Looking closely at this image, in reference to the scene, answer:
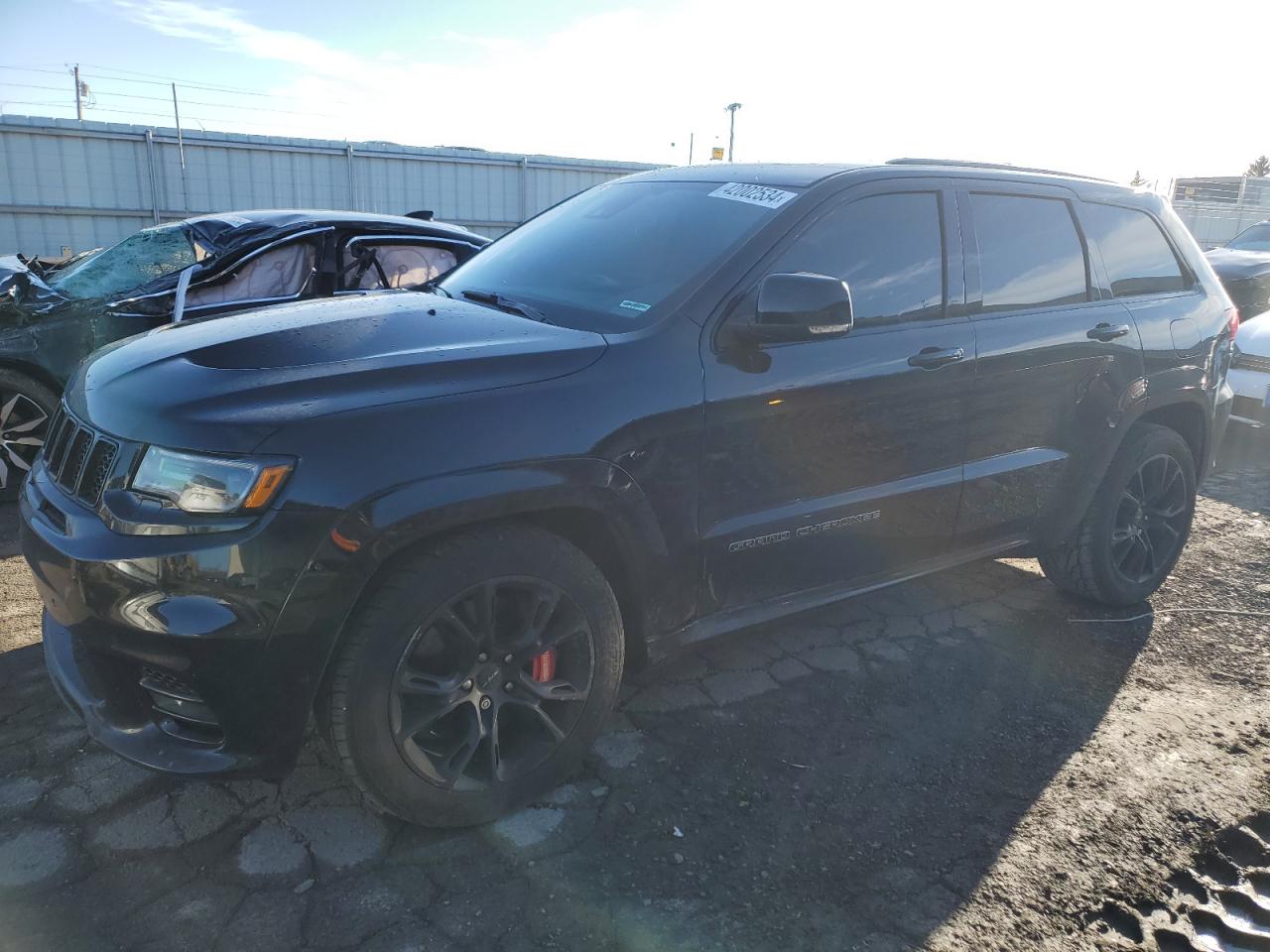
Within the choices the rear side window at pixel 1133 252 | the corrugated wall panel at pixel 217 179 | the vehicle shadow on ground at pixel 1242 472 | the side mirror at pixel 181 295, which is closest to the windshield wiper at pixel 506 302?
the rear side window at pixel 1133 252

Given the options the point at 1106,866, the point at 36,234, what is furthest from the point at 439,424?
the point at 36,234

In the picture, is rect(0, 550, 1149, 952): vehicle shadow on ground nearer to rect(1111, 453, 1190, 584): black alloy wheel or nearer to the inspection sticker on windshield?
rect(1111, 453, 1190, 584): black alloy wheel

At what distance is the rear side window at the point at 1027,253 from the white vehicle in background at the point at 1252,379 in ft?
13.8

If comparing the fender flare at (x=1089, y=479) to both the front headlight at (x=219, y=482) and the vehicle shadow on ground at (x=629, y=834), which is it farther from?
the front headlight at (x=219, y=482)

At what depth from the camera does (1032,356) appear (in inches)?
134

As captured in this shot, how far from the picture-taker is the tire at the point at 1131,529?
3.90 m

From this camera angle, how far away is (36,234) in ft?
44.0

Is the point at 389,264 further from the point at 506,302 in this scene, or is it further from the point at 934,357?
the point at 934,357

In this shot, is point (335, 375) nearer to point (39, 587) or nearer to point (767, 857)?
point (39, 587)

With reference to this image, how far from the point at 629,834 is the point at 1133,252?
3256 mm

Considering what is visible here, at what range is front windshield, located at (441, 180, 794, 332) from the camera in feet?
9.16

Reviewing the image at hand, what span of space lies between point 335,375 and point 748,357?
3.89 feet

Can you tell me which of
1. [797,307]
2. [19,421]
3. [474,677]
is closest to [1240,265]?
[797,307]

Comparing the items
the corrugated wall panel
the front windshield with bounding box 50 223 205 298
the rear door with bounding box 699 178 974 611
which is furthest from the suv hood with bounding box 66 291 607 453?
the corrugated wall panel
